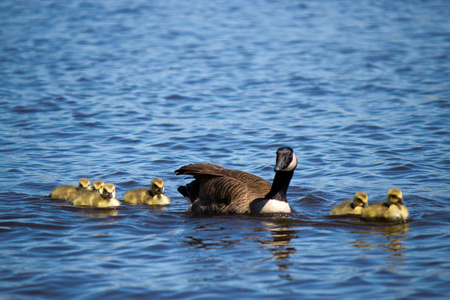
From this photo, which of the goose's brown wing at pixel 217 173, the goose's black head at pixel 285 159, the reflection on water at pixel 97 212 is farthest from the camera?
the goose's brown wing at pixel 217 173

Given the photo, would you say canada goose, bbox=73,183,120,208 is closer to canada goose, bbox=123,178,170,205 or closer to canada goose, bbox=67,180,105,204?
canada goose, bbox=67,180,105,204

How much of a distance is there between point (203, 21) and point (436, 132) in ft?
66.0

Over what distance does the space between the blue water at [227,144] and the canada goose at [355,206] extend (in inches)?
6.2

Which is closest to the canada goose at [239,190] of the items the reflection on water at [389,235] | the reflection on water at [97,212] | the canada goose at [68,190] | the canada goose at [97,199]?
the canada goose at [97,199]

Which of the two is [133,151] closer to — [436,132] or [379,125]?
[379,125]

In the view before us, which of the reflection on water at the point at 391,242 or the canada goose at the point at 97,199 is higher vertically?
the canada goose at the point at 97,199

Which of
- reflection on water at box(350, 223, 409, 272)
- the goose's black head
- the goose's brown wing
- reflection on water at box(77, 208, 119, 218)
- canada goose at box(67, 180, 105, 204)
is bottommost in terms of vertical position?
reflection on water at box(350, 223, 409, 272)

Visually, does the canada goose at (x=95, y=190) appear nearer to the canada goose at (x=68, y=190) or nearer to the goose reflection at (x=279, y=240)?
the canada goose at (x=68, y=190)

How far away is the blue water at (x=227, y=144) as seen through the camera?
6.96 metres

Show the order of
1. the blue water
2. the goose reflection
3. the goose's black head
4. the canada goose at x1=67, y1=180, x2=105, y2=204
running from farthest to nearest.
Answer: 1. the canada goose at x1=67, y1=180, x2=105, y2=204
2. the goose's black head
3. the goose reflection
4. the blue water

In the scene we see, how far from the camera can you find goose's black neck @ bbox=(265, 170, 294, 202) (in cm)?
893

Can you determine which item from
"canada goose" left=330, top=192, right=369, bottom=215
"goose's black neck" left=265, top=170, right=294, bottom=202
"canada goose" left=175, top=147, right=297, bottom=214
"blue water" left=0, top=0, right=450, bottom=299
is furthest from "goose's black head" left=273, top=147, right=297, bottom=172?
"canada goose" left=330, top=192, right=369, bottom=215

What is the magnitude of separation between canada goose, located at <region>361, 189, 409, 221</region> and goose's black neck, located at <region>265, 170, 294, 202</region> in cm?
131

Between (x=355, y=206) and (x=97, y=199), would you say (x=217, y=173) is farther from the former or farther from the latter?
(x=355, y=206)
